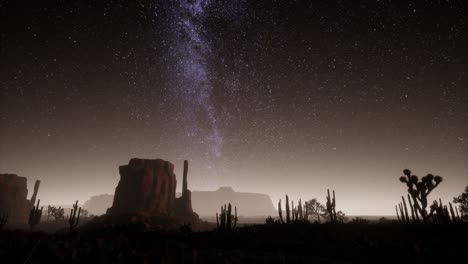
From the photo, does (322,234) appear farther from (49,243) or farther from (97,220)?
(97,220)

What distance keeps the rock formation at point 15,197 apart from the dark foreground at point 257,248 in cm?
7539

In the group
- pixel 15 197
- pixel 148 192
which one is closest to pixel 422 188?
pixel 148 192

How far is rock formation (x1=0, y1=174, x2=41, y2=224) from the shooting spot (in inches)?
2756

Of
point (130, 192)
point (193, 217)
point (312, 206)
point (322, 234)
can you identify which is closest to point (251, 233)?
point (322, 234)

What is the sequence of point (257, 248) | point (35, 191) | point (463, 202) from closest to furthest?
point (257, 248) < point (463, 202) < point (35, 191)

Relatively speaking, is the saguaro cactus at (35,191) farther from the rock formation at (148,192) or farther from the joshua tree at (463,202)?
the joshua tree at (463,202)

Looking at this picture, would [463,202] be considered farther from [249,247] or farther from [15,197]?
[15,197]

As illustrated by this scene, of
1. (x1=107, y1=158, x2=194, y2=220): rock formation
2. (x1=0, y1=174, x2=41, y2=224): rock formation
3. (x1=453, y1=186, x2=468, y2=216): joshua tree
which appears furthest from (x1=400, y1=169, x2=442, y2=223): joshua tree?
(x1=0, y1=174, x2=41, y2=224): rock formation

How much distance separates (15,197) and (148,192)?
1808 inches

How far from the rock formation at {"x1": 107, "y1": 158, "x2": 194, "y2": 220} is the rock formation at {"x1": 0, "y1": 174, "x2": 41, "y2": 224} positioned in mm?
33530

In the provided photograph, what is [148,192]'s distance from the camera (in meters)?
59.8

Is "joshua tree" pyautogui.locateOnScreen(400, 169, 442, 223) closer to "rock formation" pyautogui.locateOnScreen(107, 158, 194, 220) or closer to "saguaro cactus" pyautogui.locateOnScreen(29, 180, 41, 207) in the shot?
"rock formation" pyautogui.locateOnScreen(107, 158, 194, 220)

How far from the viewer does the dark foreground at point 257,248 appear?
9.42 m

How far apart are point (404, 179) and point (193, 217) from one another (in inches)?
1652
